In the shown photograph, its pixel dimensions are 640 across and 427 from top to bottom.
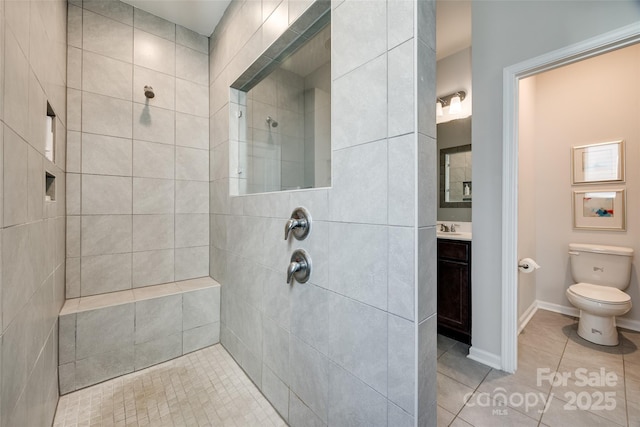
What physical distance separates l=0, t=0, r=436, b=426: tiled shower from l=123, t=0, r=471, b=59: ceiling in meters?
0.09

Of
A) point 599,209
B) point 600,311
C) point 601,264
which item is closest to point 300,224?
point 600,311

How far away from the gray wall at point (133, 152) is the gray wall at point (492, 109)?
91.5 inches

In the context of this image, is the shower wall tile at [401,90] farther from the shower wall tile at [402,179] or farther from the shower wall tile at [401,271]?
the shower wall tile at [401,271]

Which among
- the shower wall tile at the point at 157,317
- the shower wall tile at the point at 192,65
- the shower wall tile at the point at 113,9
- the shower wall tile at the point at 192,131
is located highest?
the shower wall tile at the point at 113,9

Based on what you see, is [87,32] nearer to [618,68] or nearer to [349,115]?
[349,115]

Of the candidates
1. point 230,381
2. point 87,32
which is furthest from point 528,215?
point 87,32

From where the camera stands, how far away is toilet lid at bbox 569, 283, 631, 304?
202cm

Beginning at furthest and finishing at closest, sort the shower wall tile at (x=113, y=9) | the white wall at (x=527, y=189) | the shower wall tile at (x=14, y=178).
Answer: the white wall at (x=527, y=189)
the shower wall tile at (x=113, y=9)
the shower wall tile at (x=14, y=178)

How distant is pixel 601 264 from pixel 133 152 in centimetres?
436

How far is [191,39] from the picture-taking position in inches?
92.4

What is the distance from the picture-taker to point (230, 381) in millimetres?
1735

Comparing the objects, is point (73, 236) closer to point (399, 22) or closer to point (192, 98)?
point (192, 98)

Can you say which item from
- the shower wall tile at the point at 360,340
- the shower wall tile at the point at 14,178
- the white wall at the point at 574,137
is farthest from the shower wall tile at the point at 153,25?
the white wall at the point at 574,137

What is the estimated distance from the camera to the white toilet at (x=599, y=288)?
6.66 ft
